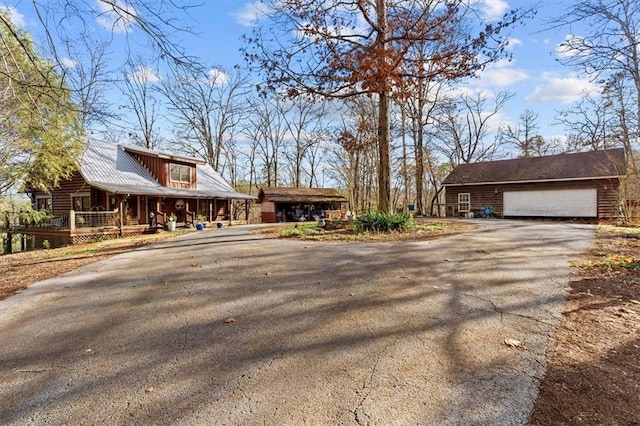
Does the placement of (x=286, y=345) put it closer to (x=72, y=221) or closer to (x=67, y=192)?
(x=72, y=221)

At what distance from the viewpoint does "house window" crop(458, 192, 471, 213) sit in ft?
79.4

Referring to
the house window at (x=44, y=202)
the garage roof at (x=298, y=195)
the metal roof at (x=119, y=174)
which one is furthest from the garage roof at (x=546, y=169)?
the house window at (x=44, y=202)

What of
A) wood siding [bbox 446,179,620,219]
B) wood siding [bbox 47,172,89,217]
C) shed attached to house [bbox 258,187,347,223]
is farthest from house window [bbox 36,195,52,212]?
wood siding [bbox 446,179,620,219]

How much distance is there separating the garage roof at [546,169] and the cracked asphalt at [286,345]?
1687 centimetres

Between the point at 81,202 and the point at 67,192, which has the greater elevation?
the point at 67,192

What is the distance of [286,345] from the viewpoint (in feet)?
10.2

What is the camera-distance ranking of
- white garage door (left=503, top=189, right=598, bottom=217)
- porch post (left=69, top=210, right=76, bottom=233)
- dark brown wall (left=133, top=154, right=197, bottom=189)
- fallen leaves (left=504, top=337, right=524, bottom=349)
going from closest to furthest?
fallen leaves (left=504, top=337, right=524, bottom=349) < porch post (left=69, top=210, right=76, bottom=233) < white garage door (left=503, top=189, right=598, bottom=217) < dark brown wall (left=133, top=154, right=197, bottom=189)

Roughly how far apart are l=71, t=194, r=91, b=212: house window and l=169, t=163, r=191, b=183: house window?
4.48m

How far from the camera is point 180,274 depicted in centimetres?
611

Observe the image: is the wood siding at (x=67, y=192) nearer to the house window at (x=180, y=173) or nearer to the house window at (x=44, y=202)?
the house window at (x=44, y=202)

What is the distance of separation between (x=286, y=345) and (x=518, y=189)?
22714mm

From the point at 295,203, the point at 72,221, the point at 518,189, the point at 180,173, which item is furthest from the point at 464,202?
the point at 72,221

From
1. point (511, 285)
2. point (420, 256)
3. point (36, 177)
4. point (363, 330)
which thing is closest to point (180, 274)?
point (363, 330)

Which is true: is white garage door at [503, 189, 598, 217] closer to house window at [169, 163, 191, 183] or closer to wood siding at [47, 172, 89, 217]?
house window at [169, 163, 191, 183]
